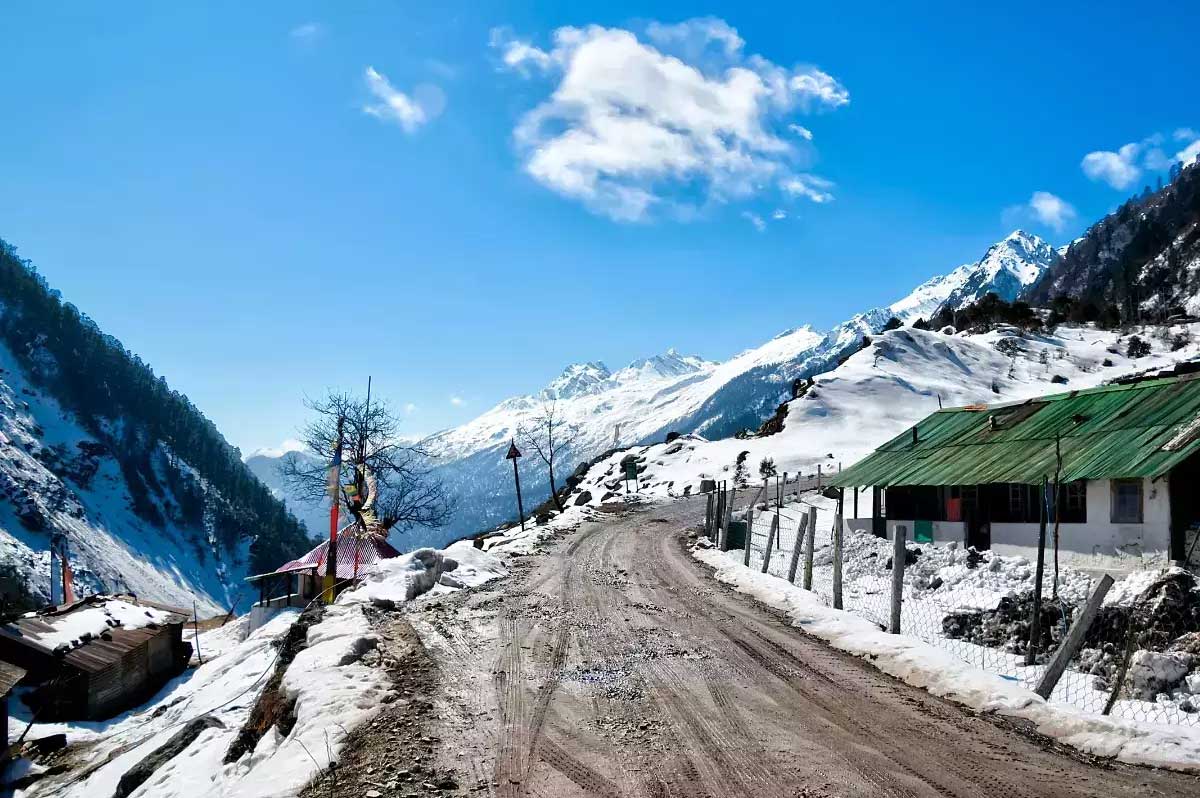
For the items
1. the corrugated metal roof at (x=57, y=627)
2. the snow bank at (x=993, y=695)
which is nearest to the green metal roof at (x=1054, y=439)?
the snow bank at (x=993, y=695)

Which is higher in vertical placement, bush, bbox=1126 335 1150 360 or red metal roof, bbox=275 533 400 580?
bush, bbox=1126 335 1150 360

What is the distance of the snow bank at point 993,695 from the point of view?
709cm

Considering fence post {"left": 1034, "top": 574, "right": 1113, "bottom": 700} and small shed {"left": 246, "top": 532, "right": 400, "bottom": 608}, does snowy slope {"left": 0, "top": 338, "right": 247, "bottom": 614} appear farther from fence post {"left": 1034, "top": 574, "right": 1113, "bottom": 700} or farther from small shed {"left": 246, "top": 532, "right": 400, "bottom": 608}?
fence post {"left": 1034, "top": 574, "right": 1113, "bottom": 700}

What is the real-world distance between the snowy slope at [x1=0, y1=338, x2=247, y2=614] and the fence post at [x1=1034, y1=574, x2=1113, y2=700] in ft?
435

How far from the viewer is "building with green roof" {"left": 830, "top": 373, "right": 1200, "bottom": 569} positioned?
797 inches

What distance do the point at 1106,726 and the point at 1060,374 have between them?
99003mm

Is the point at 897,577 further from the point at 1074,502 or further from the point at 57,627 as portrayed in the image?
the point at 57,627

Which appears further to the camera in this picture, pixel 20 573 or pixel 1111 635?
pixel 20 573

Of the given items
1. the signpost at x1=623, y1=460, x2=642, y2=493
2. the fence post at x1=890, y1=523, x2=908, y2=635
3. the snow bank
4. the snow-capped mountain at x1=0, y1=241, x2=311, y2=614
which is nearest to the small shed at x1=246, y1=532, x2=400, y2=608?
the snow bank

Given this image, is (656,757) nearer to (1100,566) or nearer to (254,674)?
(254,674)

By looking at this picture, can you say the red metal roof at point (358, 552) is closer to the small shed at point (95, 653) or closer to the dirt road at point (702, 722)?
the small shed at point (95, 653)

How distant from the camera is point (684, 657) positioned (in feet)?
35.0

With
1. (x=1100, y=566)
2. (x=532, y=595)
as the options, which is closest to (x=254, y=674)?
(x=532, y=595)

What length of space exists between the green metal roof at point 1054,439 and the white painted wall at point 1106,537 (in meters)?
1.03
